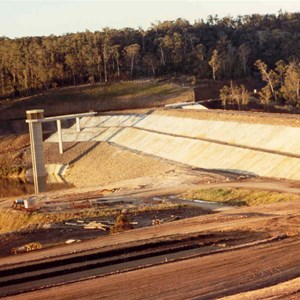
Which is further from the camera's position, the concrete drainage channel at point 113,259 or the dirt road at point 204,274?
the concrete drainage channel at point 113,259

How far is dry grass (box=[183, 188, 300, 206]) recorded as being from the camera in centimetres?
3666

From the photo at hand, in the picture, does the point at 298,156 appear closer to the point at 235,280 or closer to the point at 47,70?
the point at 235,280

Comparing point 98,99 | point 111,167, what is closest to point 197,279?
point 111,167

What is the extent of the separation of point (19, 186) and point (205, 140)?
76.7ft

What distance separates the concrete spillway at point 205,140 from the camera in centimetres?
4884

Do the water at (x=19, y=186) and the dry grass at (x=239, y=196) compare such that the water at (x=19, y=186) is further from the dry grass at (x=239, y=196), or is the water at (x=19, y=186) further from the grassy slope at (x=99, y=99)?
the grassy slope at (x=99, y=99)

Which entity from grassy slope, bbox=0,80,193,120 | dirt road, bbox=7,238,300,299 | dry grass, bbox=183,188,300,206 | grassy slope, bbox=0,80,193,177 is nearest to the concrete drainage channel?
dirt road, bbox=7,238,300,299

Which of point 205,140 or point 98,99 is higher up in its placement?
point 98,99

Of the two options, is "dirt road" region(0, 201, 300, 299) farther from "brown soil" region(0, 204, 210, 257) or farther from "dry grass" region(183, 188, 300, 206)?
"dry grass" region(183, 188, 300, 206)

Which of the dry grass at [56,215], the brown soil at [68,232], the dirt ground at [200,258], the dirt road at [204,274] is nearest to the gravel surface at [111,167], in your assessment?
the dirt ground at [200,258]

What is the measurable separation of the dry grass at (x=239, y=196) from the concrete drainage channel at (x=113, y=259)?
10.1m

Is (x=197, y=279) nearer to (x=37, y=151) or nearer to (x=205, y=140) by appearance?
(x=205, y=140)

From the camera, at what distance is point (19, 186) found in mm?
68000

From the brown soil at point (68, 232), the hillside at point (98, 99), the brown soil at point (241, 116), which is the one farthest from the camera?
the hillside at point (98, 99)
